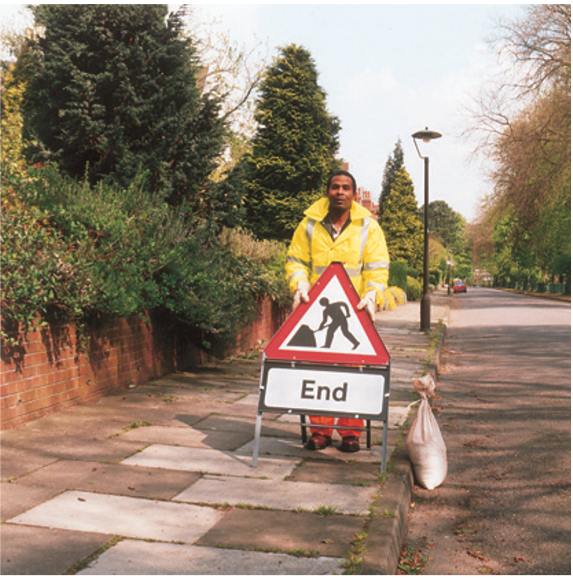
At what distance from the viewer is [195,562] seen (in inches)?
120

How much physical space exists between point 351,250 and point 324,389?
1.10 meters

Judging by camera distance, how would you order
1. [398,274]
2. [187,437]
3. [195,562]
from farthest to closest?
[398,274]
[187,437]
[195,562]

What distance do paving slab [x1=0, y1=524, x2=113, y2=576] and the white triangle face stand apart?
6.72 ft

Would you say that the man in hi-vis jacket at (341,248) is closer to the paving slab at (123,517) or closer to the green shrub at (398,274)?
the paving slab at (123,517)

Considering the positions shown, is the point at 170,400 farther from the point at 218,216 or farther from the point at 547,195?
the point at 547,195

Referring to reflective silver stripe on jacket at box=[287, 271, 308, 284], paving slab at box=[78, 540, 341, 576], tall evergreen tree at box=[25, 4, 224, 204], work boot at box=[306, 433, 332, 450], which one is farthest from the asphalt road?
tall evergreen tree at box=[25, 4, 224, 204]

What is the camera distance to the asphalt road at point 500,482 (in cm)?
361

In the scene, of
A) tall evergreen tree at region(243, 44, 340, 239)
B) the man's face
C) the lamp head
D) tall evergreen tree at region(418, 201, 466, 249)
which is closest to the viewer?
the man's face

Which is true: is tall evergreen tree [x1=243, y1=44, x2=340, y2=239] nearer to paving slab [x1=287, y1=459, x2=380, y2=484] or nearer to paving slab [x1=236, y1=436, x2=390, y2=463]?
paving slab [x1=236, y1=436, x2=390, y2=463]

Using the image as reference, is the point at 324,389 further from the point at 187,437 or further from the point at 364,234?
the point at 187,437

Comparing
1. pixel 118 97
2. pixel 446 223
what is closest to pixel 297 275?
pixel 118 97

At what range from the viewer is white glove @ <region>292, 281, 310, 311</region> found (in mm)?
4898

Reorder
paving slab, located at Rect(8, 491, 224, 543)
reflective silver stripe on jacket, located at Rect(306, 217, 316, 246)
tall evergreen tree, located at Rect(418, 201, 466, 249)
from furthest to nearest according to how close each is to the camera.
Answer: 1. tall evergreen tree, located at Rect(418, 201, 466, 249)
2. reflective silver stripe on jacket, located at Rect(306, 217, 316, 246)
3. paving slab, located at Rect(8, 491, 224, 543)

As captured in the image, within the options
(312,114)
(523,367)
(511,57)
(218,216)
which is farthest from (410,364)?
(511,57)
